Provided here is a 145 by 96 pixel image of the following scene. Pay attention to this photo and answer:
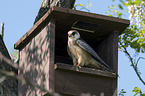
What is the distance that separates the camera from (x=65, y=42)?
546cm

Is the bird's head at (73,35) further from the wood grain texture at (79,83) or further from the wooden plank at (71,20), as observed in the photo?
the wood grain texture at (79,83)

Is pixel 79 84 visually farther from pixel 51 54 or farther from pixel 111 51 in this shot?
pixel 111 51

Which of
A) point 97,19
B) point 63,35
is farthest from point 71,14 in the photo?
point 63,35

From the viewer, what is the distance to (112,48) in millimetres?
4867

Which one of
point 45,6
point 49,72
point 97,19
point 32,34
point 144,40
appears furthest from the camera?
point 144,40

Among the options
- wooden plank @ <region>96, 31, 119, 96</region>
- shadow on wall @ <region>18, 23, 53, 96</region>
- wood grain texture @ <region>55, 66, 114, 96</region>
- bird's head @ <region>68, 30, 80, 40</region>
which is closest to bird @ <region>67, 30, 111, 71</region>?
bird's head @ <region>68, 30, 80, 40</region>

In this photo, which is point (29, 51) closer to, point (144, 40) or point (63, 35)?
point (63, 35)

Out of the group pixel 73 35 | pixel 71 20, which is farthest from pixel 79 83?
pixel 71 20

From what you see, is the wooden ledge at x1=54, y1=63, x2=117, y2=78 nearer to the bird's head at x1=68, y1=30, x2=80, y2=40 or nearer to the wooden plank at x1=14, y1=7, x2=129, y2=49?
the bird's head at x1=68, y1=30, x2=80, y2=40

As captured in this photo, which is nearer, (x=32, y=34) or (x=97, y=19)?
(x=97, y=19)

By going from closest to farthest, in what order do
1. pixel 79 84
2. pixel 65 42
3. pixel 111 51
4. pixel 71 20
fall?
1. pixel 79 84
2. pixel 71 20
3. pixel 111 51
4. pixel 65 42

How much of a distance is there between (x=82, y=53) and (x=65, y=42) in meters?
0.63

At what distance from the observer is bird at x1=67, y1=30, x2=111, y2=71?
4816 mm

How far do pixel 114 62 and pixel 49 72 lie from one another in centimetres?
93
